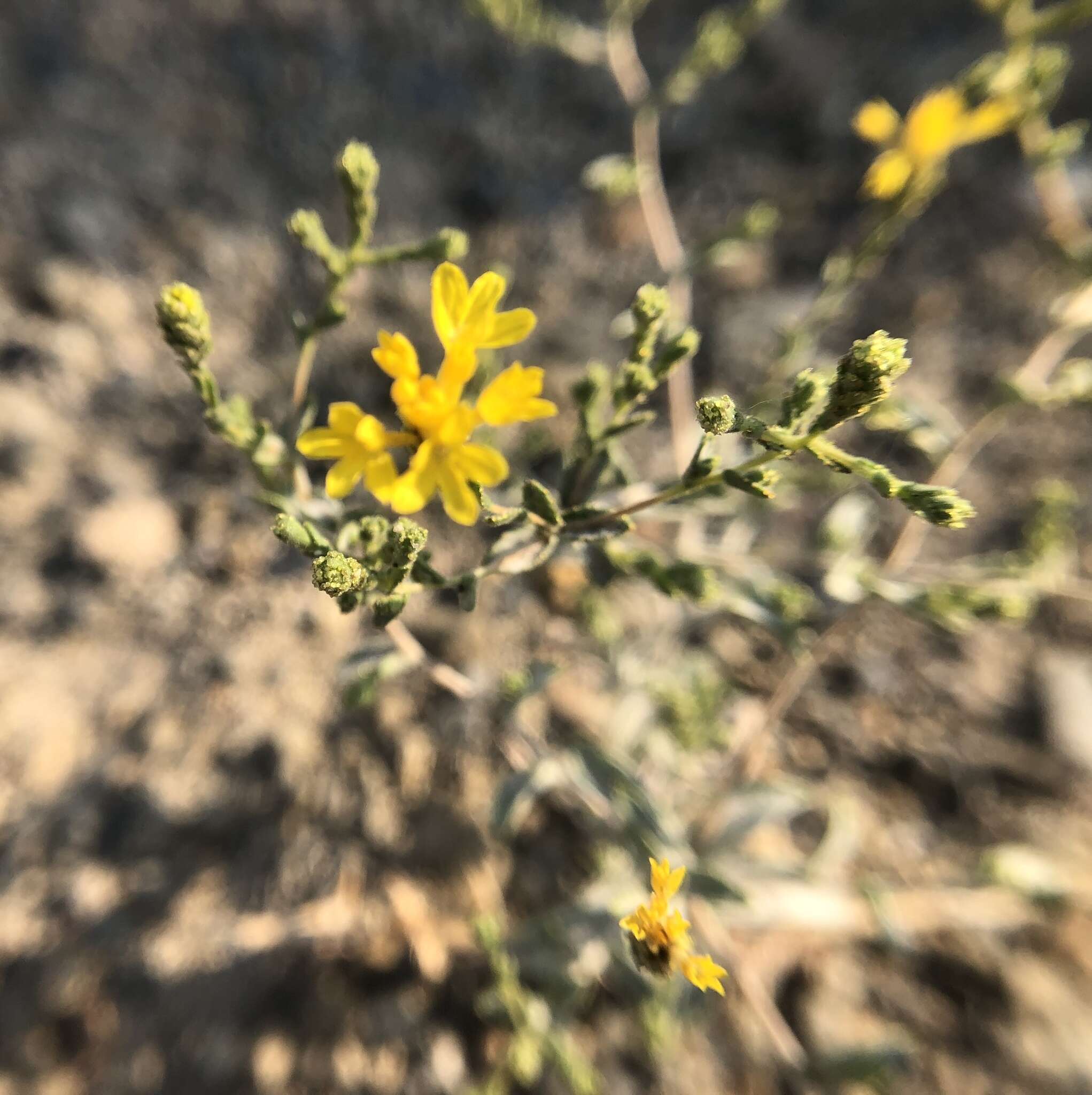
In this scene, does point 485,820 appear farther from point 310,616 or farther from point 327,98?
point 327,98

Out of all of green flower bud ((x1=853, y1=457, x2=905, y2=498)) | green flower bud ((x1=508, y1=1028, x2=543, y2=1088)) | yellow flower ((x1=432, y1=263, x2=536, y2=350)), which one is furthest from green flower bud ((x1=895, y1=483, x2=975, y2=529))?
green flower bud ((x1=508, y1=1028, x2=543, y2=1088))

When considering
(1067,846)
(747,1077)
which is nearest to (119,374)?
(747,1077)

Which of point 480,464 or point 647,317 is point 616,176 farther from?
point 480,464

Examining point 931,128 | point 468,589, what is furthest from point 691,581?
point 931,128

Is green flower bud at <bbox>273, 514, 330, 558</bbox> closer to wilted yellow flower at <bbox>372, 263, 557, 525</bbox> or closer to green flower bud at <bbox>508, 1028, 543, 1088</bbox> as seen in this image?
wilted yellow flower at <bbox>372, 263, 557, 525</bbox>

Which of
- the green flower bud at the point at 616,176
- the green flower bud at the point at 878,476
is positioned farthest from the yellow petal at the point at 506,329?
the green flower bud at the point at 616,176
